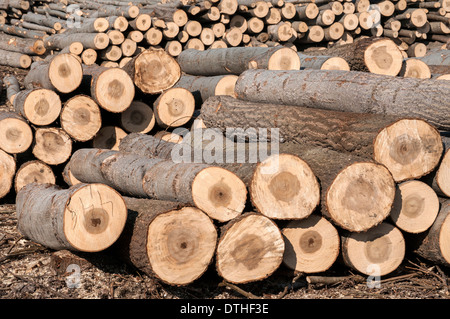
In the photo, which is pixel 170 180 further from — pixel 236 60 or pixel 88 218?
pixel 236 60

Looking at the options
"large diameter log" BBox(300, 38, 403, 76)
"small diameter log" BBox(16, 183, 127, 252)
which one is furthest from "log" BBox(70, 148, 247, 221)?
"large diameter log" BBox(300, 38, 403, 76)

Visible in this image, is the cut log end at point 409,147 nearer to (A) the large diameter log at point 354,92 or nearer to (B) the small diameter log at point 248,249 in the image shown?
(A) the large diameter log at point 354,92

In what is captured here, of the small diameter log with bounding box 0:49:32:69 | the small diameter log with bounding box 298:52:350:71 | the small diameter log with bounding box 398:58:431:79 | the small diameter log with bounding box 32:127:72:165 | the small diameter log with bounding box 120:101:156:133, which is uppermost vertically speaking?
the small diameter log with bounding box 0:49:32:69

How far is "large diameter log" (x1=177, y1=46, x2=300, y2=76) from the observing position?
6.82 metres

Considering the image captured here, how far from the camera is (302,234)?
14.4 feet

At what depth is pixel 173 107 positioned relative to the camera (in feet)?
22.9

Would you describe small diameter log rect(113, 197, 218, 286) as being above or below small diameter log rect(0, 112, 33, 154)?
below

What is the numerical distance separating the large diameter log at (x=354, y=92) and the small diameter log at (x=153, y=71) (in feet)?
3.93

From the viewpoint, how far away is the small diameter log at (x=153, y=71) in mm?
6844

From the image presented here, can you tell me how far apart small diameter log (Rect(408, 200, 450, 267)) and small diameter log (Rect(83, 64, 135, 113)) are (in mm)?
4093

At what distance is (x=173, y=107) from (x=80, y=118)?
127 centimetres

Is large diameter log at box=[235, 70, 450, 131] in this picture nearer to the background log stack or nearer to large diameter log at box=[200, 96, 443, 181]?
the background log stack

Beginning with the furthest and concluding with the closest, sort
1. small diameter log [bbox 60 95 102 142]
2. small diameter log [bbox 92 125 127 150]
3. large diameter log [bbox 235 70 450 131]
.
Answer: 1. small diameter log [bbox 92 125 127 150]
2. small diameter log [bbox 60 95 102 142]
3. large diameter log [bbox 235 70 450 131]

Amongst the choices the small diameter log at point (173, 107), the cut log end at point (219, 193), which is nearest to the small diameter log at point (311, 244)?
the cut log end at point (219, 193)
